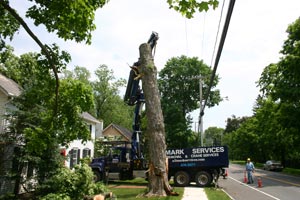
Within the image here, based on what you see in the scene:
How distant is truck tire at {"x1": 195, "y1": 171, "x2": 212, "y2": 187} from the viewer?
22.3m

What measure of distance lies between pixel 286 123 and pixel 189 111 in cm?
2135

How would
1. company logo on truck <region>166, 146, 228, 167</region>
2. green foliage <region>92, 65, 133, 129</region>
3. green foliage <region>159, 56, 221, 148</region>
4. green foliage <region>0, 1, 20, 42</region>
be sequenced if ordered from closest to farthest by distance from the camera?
green foliage <region>0, 1, 20, 42</region>, company logo on truck <region>166, 146, 228, 167</region>, green foliage <region>159, 56, 221, 148</region>, green foliage <region>92, 65, 133, 129</region>

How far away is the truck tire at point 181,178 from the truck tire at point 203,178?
0.68m

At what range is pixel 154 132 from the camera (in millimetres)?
16516

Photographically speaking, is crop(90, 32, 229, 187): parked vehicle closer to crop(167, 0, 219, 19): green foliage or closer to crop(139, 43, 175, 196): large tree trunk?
crop(139, 43, 175, 196): large tree trunk

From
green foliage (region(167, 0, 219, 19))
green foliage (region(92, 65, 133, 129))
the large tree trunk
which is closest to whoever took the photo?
green foliage (region(167, 0, 219, 19))

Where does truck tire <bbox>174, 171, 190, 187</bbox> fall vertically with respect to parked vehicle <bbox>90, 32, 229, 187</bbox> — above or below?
below

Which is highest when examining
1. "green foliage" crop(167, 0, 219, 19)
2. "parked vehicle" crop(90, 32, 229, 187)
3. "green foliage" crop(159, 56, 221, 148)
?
"green foliage" crop(159, 56, 221, 148)

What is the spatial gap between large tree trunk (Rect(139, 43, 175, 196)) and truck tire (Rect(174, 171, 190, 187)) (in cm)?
679

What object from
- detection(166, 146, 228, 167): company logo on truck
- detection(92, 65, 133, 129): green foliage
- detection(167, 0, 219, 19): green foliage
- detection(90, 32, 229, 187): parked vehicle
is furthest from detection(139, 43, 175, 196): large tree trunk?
detection(92, 65, 133, 129): green foliage

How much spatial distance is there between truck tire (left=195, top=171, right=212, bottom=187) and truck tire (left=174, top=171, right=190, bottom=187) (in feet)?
2.23

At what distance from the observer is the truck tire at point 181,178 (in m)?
22.8

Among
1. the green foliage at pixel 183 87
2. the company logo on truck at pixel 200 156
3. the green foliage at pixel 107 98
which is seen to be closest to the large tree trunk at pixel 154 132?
the company logo on truck at pixel 200 156

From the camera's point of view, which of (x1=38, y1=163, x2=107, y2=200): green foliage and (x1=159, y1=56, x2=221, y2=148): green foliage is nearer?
(x1=38, y1=163, x2=107, y2=200): green foliage
